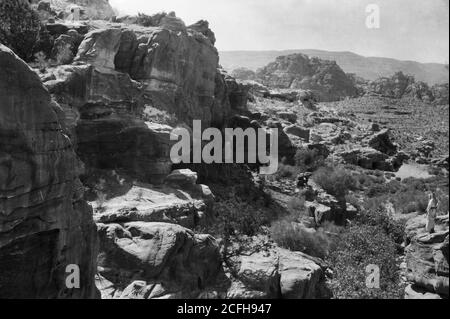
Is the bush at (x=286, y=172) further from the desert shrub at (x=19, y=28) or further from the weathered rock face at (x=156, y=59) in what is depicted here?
the desert shrub at (x=19, y=28)

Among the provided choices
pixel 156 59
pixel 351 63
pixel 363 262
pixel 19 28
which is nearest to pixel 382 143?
pixel 156 59

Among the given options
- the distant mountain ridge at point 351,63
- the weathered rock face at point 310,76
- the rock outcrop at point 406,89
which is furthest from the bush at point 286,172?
the distant mountain ridge at point 351,63

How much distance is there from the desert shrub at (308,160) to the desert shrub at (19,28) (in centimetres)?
1922

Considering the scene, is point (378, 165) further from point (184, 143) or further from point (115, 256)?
point (115, 256)

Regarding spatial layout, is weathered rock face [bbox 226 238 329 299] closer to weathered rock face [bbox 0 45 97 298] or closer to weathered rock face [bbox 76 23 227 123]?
weathered rock face [bbox 0 45 97 298]

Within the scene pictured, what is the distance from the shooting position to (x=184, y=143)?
970 inches

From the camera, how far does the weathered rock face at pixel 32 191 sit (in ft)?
28.3

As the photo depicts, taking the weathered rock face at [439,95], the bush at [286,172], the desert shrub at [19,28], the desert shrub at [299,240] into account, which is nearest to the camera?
the desert shrub at [299,240]

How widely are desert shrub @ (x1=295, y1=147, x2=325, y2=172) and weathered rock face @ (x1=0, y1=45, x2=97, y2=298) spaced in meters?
25.5

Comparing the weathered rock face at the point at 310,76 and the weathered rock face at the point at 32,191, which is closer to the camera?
the weathered rock face at the point at 32,191

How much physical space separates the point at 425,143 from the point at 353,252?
2955 centimetres

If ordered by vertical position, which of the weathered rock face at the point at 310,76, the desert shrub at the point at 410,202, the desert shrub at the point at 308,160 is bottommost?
the desert shrub at the point at 410,202

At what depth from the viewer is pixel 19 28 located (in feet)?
71.7

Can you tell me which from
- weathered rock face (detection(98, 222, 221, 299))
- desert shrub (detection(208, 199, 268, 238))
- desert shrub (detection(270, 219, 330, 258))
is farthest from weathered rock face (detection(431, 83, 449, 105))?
weathered rock face (detection(98, 222, 221, 299))
